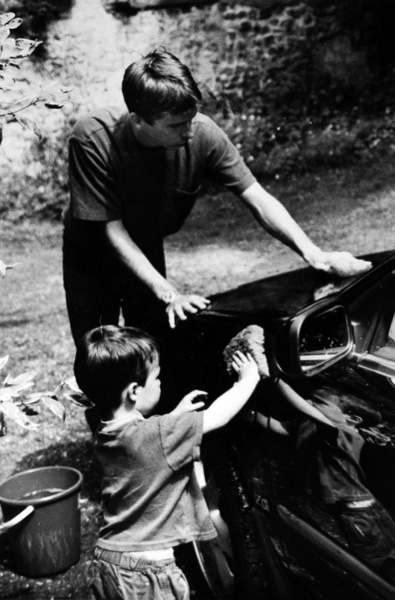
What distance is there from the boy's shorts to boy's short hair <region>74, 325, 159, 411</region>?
425 millimetres

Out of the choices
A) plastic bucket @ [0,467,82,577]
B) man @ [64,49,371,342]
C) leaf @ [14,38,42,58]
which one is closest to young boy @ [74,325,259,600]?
man @ [64,49,371,342]

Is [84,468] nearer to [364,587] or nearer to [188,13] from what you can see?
[364,587]

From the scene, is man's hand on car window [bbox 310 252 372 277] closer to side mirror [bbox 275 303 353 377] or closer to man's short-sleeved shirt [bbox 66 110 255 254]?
side mirror [bbox 275 303 353 377]

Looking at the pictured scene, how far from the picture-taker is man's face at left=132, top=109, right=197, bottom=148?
3193 mm

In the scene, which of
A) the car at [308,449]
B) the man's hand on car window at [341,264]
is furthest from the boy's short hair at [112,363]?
the man's hand on car window at [341,264]

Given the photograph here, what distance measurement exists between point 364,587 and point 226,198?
8009 mm

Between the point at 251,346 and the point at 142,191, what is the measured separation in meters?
1.32

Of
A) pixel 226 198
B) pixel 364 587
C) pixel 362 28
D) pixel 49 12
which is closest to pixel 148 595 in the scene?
pixel 364 587

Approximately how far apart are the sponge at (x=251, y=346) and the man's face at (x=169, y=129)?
0.94m

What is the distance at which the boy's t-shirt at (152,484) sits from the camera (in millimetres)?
2365

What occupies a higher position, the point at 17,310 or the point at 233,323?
the point at 233,323

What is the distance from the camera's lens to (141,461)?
238 cm

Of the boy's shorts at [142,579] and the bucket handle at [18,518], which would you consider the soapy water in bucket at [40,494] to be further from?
the boy's shorts at [142,579]

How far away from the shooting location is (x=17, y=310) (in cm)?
714
